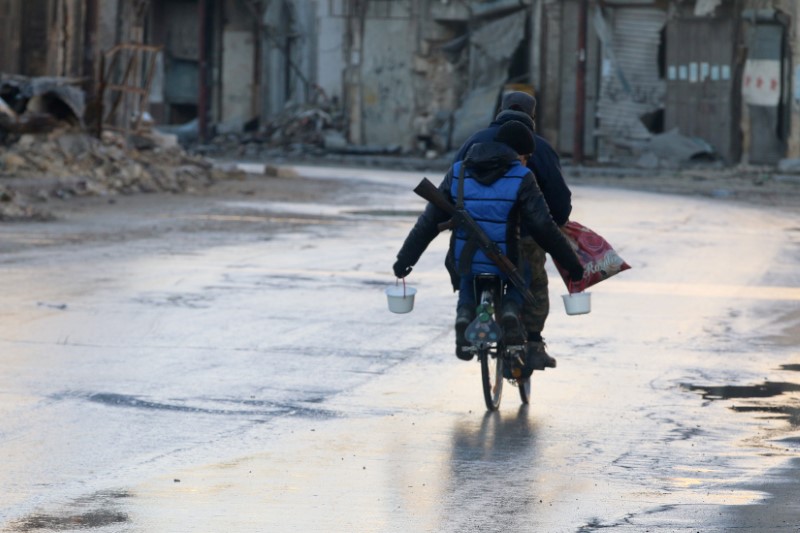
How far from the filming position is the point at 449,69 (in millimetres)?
43250

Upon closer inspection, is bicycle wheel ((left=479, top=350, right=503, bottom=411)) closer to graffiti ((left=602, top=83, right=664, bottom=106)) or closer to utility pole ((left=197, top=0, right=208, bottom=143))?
graffiti ((left=602, top=83, right=664, bottom=106))

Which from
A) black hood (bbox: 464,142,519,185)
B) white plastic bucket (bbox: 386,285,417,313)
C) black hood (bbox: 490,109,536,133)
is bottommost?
white plastic bucket (bbox: 386,285,417,313)

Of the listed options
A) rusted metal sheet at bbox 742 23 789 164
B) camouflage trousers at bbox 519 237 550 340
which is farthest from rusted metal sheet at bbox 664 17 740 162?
camouflage trousers at bbox 519 237 550 340

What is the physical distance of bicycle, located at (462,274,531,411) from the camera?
7.80 meters

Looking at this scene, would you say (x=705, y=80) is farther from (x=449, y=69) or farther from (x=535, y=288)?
(x=535, y=288)

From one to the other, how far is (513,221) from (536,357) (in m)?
0.75

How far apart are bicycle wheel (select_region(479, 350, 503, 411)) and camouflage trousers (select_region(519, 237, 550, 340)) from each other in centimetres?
28

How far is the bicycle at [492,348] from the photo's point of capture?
7.80 metres

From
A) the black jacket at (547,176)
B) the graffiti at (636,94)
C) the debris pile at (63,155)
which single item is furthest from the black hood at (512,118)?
the graffiti at (636,94)

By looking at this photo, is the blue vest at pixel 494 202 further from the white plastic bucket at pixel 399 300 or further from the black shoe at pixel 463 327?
the white plastic bucket at pixel 399 300

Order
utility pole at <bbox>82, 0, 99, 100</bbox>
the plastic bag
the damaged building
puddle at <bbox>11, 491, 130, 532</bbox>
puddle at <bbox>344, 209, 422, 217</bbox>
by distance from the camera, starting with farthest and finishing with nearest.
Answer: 1. the damaged building
2. utility pole at <bbox>82, 0, 99, 100</bbox>
3. puddle at <bbox>344, 209, 422, 217</bbox>
4. the plastic bag
5. puddle at <bbox>11, 491, 130, 532</bbox>

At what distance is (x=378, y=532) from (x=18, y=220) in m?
14.7

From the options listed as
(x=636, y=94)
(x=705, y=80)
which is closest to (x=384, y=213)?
(x=705, y=80)

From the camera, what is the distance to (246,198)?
25.2 metres
